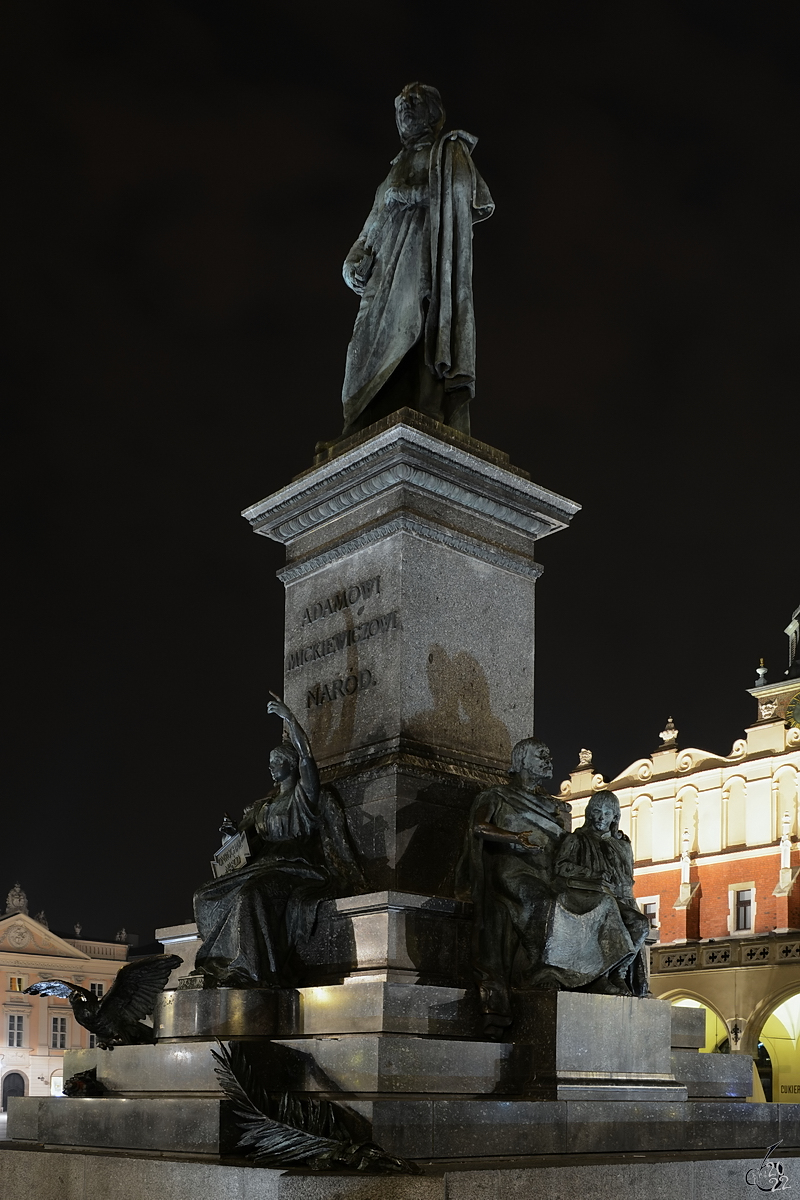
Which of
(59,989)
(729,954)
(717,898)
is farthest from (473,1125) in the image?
(717,898)

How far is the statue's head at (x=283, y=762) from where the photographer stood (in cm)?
765

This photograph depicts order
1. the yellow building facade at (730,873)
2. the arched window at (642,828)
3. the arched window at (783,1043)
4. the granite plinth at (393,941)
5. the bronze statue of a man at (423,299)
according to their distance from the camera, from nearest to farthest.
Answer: the granite plinth at (393,941), the bronze statue of a man at (423,299), the yellow building facade at (730,873), the arched window at (783,1043), the arched window at (642,828)

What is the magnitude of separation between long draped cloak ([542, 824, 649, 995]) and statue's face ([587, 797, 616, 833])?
174 mm

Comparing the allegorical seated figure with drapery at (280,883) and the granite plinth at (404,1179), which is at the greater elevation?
the allegorical seated figure with drapery at (280,883)

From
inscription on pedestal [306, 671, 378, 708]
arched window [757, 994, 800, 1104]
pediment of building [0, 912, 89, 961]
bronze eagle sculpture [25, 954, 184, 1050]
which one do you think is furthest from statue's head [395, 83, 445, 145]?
pediment of building [0, 912, 89, 961]

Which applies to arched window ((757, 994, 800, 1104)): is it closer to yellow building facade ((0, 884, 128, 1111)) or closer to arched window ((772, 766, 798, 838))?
arched window ((772, 766, 798, 838))

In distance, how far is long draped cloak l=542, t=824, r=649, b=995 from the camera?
22.1 ft

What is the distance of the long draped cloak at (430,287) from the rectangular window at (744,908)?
137ft

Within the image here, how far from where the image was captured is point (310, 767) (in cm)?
757

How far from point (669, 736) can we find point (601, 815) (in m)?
47.0

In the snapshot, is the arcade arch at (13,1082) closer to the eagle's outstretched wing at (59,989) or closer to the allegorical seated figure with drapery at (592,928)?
the eagle's outstretched wing at (59,989)

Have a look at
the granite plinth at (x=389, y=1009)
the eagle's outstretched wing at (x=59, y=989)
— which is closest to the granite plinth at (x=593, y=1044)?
the granite plinth at (x=389, y=1009)

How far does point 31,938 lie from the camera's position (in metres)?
63.1

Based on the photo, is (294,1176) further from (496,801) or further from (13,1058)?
(13,1058)
